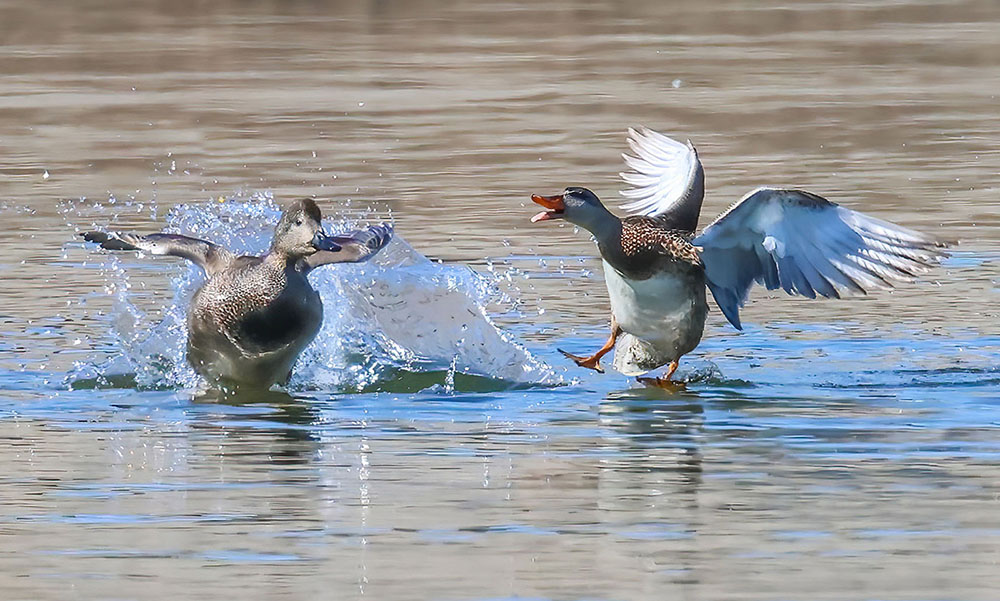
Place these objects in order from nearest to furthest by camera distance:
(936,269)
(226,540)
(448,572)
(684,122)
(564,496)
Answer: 1. (448,572)
2. (226,540)
3. (564,496)
4. (936,269)
5. (684,122)

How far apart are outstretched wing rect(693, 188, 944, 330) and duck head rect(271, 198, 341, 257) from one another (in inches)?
66.6

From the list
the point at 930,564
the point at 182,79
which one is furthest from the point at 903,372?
the point at 182,79

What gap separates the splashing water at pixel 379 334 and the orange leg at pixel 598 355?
15cm

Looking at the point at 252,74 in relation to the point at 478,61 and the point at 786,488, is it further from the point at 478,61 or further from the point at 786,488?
the point at 786,488

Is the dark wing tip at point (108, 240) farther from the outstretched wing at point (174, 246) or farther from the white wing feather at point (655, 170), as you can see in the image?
the white wing feather at point (655, 170)

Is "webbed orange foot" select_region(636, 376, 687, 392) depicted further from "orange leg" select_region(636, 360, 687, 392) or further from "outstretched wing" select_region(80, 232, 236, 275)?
"outstretched wing" select_region(80, 232, 236, 275)

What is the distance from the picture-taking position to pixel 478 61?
78.8ft

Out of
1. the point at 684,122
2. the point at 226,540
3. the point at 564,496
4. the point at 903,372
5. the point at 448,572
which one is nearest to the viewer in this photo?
the point at 448,572

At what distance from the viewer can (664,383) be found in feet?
33.1

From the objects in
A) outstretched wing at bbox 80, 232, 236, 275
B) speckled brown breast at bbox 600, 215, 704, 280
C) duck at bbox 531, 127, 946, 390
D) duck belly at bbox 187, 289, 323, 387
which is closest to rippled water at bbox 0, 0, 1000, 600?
duck belly at bbox 187, 289, 323, 387

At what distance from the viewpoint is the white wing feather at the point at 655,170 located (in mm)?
11688

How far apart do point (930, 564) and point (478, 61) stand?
17948 mm

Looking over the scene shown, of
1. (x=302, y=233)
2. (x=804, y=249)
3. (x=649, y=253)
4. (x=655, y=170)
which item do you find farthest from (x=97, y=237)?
(x=804, y=249)

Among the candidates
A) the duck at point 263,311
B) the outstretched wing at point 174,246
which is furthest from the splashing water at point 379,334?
the outstretched wing at point 174,246
